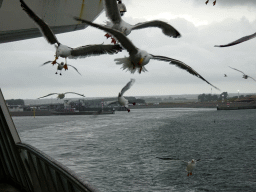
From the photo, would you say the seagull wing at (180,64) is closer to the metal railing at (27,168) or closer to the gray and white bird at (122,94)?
the gray and white bird at (122,94)

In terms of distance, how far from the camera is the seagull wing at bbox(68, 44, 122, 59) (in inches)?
37.3

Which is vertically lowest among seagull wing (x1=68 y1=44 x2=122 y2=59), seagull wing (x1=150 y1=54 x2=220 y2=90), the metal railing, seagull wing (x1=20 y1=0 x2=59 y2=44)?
the metal railing

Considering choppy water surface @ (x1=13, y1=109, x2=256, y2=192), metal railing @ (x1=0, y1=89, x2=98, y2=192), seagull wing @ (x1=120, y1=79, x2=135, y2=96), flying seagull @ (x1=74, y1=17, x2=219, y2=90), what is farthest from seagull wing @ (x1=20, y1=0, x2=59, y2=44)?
choppy water surface @ (x1=13, y1=109, x2=256, y2=192)

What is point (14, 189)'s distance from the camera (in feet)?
21.4

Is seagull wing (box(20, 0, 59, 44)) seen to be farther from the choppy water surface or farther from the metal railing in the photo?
the choppy water surface

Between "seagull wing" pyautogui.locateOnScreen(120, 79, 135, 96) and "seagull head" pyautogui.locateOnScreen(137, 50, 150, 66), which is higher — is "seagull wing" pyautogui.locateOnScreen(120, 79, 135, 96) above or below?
below

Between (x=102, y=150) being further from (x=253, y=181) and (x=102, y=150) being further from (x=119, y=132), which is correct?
(x=253, y=181)

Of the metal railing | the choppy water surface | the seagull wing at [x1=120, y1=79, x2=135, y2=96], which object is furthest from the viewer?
the choppy water surface

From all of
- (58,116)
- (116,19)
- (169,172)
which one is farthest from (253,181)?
(58,116)

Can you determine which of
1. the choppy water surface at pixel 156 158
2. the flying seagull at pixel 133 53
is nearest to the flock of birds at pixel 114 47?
the flying seagull at pixel 133 53

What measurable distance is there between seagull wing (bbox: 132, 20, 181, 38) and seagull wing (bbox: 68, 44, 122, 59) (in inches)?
8.7

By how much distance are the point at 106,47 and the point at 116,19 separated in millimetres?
154

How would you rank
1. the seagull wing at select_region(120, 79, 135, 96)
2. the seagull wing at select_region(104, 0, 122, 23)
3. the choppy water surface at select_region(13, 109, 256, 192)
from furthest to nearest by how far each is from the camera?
1. the choppy water surface at select_region(13, 109, 256, 192)
2. the seagull wing at select_region(120, 79, 135, 96)
3. the seagull wing at select_region(104, 0, 122, 23)

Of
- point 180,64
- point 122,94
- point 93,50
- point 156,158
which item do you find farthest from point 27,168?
point 156,158
